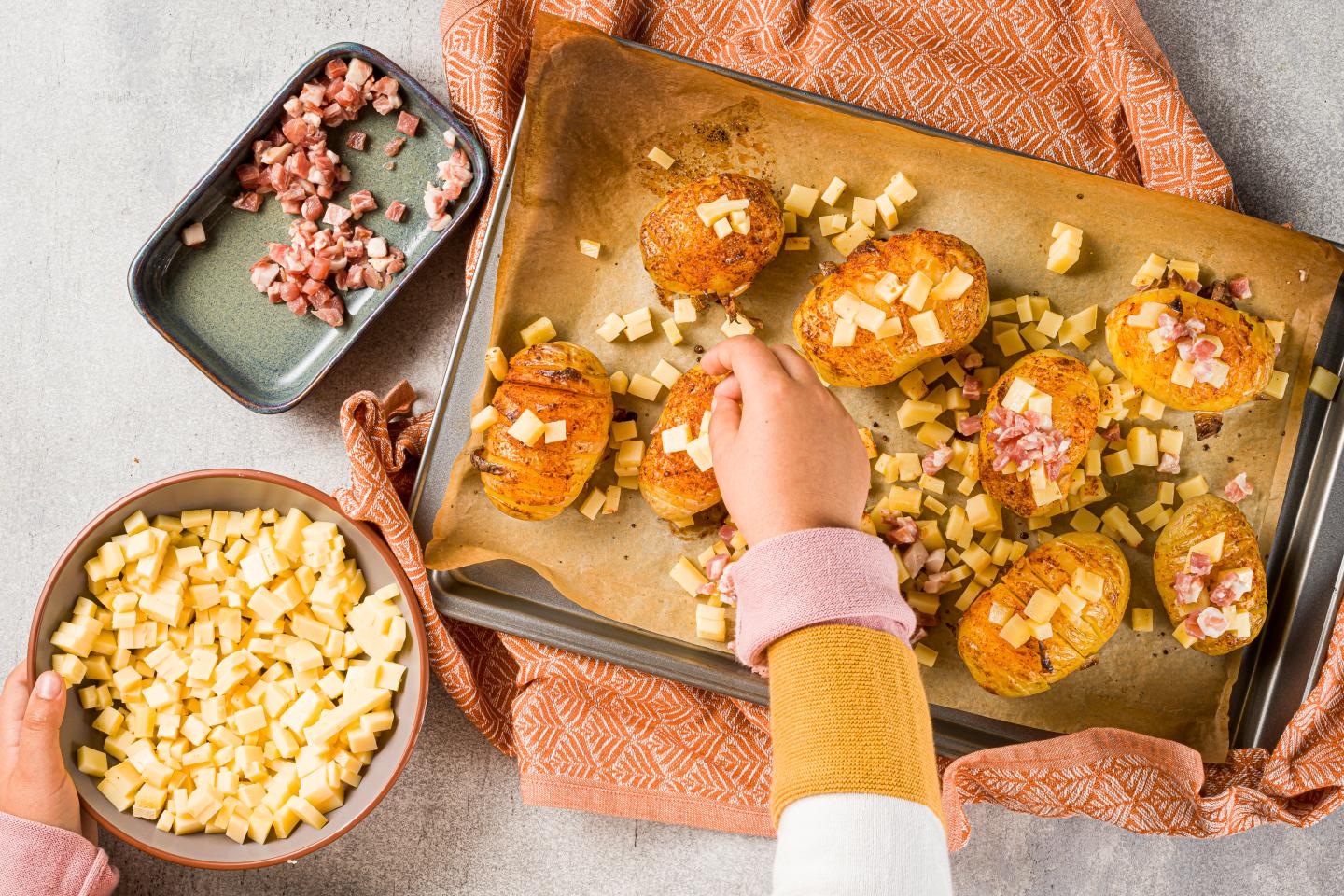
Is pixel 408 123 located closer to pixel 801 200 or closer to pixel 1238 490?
pixel 801 200

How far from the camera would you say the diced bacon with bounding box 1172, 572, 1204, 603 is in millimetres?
2307

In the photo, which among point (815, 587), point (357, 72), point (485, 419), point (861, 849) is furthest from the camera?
point (357, 72)

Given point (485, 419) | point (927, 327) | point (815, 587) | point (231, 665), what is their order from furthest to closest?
point (231, 665) → point (485, 419) → point (927, 327) → point (815, 587)

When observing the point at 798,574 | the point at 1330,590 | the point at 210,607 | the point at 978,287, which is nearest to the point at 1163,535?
the point at 1330,590

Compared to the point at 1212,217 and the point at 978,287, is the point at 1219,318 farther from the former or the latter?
the point at 978,287

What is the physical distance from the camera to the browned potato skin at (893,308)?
7.38ft

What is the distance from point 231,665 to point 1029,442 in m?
2.20

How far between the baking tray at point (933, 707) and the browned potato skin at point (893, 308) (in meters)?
0.40

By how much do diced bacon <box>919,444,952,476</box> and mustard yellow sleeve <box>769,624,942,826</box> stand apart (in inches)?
32.6

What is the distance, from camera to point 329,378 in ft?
9.14

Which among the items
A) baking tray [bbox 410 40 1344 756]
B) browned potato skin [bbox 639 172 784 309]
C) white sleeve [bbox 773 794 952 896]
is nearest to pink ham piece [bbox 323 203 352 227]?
baking tray [bbox 410 40 1344 756]

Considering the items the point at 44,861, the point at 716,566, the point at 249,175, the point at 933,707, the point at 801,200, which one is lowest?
the point at 44,861

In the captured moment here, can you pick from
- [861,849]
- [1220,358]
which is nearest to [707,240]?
[1220,358]

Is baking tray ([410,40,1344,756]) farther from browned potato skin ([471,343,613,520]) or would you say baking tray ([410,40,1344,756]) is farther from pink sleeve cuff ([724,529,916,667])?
pink sleeve cuff ([724,529,916,667])
